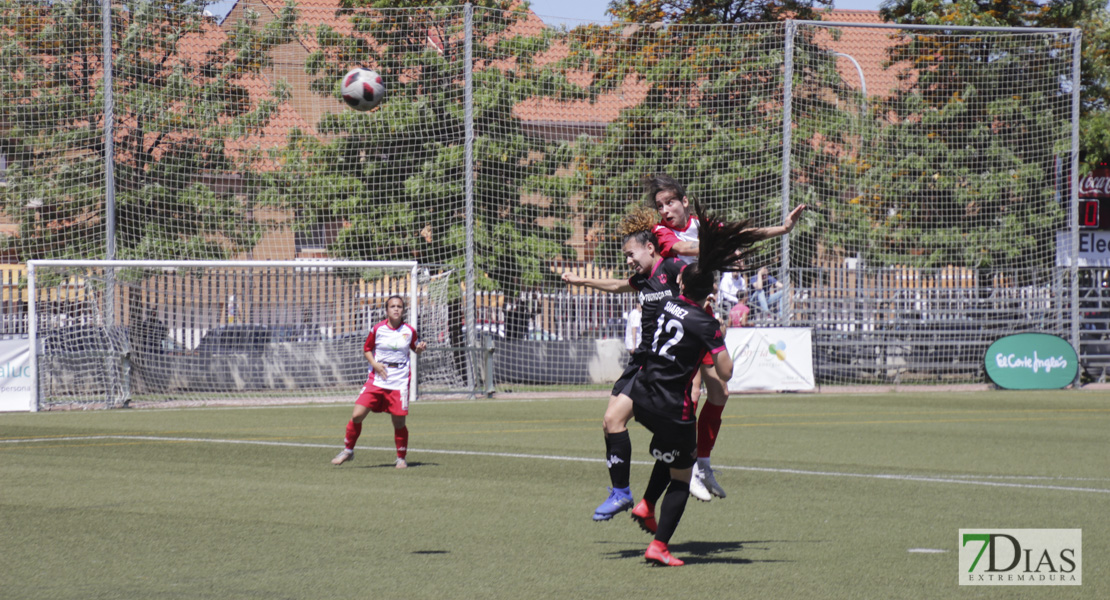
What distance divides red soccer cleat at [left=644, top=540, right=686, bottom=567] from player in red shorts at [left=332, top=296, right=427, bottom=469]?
5340 millimetres

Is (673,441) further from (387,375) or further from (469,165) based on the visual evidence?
(469,165)

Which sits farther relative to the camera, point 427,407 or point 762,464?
point 427,407

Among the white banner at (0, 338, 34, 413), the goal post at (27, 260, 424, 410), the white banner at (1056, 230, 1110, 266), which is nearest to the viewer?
the white banner at (0, 338, 34, 413)

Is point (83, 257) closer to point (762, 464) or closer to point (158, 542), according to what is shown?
point (762, 464)

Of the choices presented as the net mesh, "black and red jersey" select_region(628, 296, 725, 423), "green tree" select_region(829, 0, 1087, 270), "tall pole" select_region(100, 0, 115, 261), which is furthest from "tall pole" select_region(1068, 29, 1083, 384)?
"black and red jersey" select_region(628, 296, 725, 423)

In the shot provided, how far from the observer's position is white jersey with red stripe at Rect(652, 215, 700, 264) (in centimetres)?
751

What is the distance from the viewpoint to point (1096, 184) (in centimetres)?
2791

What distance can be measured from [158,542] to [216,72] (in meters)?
18.2

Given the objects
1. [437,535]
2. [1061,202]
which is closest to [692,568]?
[437,535]

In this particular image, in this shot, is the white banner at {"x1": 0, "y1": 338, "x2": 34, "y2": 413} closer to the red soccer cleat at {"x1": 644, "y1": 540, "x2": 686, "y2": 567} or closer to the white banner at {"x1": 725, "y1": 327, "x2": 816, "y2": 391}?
the white banner at {"x1": 725, "y1": 327, "x2": 816, "y2": 391}

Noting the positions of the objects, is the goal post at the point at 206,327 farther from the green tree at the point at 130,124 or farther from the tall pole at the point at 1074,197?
the tall pole at the point at 1074,197

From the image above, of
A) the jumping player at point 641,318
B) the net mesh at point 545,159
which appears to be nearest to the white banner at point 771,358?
the net mesh at point 545,159

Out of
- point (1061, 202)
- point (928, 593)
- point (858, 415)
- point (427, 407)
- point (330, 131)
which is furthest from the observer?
point (1061, 202)

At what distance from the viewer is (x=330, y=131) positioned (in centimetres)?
2430
